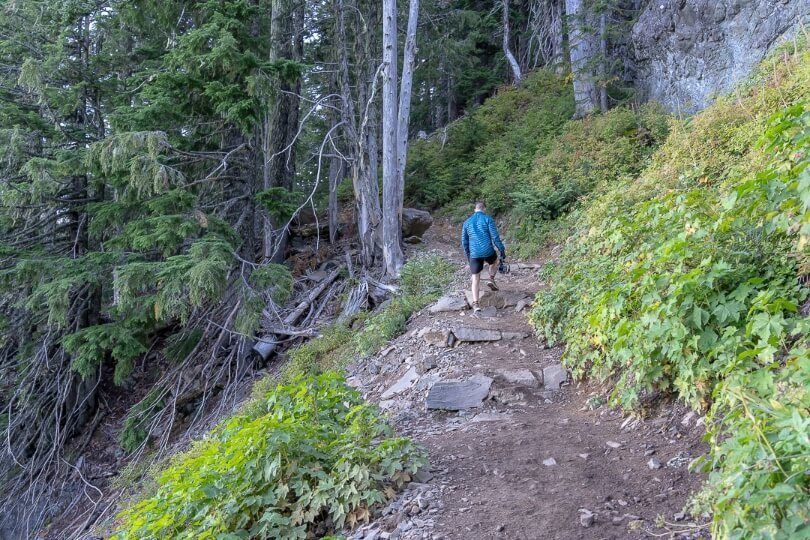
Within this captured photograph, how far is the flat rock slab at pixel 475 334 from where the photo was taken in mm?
7719

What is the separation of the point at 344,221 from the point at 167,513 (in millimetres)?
13043

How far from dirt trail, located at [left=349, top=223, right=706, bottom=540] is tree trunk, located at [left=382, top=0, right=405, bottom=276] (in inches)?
210

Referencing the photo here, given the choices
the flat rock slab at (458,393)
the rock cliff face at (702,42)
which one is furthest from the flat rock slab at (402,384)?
the rock cliff face at (702,42)

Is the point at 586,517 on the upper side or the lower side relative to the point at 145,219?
lower

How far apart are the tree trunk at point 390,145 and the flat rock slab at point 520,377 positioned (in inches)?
229

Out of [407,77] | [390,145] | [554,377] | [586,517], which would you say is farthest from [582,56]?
[586,517]

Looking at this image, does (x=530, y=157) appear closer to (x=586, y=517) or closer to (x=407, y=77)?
(x=407, y=77)

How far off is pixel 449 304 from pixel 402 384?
232 cm

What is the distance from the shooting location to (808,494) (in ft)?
7.65

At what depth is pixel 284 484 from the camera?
4.23m

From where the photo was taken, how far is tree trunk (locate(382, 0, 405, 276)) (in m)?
12.1

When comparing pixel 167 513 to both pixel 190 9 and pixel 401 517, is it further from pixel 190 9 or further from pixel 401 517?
pixel 190 9

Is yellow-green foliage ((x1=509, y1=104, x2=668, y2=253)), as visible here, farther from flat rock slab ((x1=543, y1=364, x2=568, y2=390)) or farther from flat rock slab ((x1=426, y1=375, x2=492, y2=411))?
flat rock slab ((x1=426, y1=375, x2=492, y2=411))

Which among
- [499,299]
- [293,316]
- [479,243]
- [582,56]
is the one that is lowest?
[293,316]
